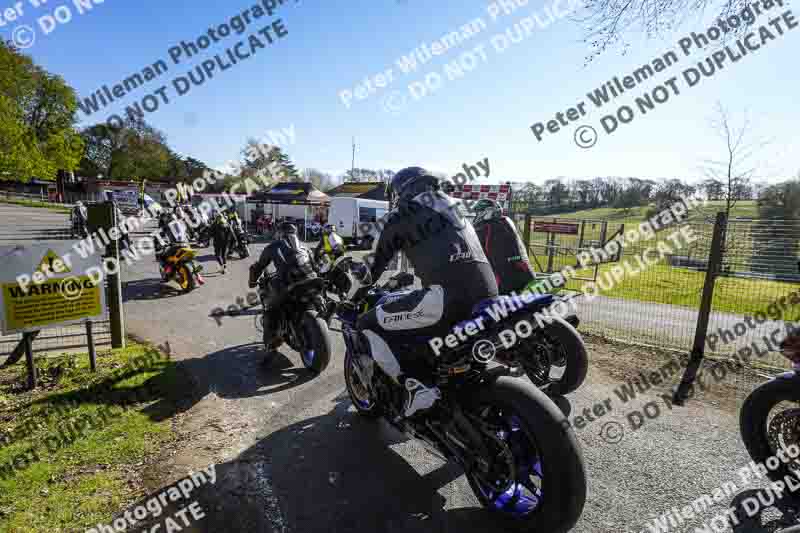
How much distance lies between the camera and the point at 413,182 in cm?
328

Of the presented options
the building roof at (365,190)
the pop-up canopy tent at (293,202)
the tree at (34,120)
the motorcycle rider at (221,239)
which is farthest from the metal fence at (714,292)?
the tree at (34,120)

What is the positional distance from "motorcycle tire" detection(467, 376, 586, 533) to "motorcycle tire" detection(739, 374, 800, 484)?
6.17 feet

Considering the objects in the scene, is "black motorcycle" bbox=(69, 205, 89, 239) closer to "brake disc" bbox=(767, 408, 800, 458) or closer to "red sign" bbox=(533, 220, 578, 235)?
"red sign" bbox=(533, 220, 578, 235)

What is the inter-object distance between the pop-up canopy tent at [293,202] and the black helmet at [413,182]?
70.6ft

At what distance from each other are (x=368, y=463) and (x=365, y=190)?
33550 millimetres

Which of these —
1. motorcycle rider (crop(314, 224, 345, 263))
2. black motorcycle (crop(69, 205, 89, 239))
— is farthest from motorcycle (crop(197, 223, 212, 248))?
motorcycle rider (crop(314, 224, 345, 263))

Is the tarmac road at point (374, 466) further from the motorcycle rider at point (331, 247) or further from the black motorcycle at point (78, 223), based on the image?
the black motorcycle at point (78, 223)

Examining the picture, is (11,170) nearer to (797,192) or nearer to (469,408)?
(469,408)

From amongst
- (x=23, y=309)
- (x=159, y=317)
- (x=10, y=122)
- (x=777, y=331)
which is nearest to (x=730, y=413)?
(x=777, y=331)

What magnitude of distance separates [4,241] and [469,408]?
20827mm

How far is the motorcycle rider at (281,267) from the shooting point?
5.36m

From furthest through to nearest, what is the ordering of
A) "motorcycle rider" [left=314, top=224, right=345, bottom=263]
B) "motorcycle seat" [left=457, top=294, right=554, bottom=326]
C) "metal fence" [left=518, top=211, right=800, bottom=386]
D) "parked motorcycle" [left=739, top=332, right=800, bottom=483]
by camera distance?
1. "motorcycle rider" [left=314, top=224, right=345, bottom=263]
2. "metal fence" [left=518, top=211, right=800, bottom=386]
3. "parked motorcycle" [left=739, top=332, right=800, bottom=483]
4. "motorcycle seat" [left=457, top=294, right=554, bottom=326]

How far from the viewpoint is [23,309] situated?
14.1ft

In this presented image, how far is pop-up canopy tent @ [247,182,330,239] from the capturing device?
2669 centimetres
